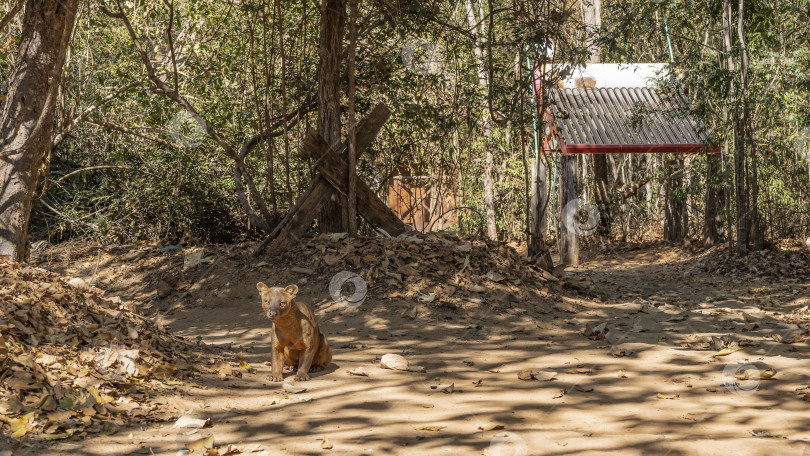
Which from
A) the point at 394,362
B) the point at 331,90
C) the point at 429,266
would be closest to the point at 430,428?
the point at 394,362

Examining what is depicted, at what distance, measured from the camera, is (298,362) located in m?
5.50

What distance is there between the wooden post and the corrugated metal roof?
0.83 metres

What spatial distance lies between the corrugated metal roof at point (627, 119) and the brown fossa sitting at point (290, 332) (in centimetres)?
712

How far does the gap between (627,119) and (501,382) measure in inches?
329

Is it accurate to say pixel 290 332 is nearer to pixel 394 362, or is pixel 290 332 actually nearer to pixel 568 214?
pixel 394 362

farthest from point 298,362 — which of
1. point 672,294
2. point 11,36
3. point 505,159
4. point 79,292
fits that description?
point 505,159

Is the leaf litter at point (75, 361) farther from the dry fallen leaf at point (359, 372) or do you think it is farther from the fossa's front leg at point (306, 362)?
the dry fallen leaf at point (359, 372)

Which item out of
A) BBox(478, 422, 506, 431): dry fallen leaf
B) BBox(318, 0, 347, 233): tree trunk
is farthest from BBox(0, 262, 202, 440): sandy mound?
A: BBox(318, 0, 347, 233): tree trunk

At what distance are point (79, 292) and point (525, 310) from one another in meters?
4.42

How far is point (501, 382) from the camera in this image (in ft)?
17.1

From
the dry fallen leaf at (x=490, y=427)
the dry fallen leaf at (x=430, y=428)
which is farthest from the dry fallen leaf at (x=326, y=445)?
the dry fallen leaf at (x=490, y=427)

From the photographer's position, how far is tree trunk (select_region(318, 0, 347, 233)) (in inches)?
367

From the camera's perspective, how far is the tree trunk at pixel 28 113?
6.40 metres

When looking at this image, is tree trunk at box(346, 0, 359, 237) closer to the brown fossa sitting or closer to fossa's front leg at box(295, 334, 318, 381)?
the brown fossa sitting
